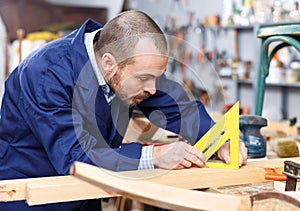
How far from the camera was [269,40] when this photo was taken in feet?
5.34

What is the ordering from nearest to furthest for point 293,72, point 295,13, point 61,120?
1. point 61,120
2. point 295,13
3. point 293,72

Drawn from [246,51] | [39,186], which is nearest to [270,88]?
[246,51]

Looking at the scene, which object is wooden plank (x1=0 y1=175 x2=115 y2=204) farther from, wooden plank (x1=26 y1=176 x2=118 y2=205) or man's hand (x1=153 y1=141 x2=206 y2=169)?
man's hand (x1=153 y1=141 x2=206 y2=169)

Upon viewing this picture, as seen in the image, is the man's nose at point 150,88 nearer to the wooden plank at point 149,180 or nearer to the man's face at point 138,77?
the man's face at point 138,77

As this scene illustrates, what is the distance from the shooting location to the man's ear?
1.22 meters

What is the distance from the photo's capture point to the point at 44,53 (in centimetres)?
122

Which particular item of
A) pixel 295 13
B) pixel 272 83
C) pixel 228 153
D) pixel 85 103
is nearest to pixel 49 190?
pixel 85 103

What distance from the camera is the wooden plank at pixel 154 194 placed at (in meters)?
0.69

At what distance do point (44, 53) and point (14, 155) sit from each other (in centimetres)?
30

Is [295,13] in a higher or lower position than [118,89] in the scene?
higher

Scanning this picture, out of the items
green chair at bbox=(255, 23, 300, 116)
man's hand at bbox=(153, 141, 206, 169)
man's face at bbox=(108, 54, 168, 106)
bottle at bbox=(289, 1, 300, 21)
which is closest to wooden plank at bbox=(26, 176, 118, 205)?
man's hand at bbox=(153, 141, 206, 169)

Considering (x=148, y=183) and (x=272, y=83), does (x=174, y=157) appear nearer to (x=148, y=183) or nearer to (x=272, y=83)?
(x=148, y=183)

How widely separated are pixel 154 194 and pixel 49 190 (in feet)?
1.12

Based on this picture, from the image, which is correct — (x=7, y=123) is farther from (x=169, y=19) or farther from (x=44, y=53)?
(x=169, y=19)
